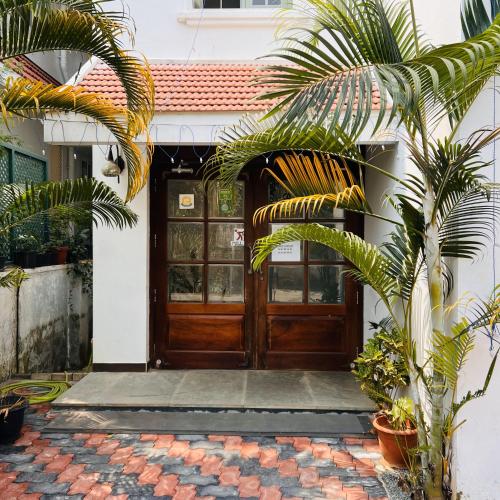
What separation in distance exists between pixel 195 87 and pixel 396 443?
4.04 m

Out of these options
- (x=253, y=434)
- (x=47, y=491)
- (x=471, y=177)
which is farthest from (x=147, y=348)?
(x=471, y=177)

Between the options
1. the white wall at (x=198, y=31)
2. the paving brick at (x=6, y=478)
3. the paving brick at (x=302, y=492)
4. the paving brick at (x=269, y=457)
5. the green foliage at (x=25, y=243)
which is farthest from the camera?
the green foliage at (x=25, y=243)

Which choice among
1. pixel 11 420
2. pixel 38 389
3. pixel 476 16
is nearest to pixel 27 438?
pixel 11 420

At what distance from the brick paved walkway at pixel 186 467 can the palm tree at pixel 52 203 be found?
4.73ft

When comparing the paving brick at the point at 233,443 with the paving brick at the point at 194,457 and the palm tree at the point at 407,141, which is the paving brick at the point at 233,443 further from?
the palm tree at the point at 407,141

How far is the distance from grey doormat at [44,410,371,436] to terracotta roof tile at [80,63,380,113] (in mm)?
2962

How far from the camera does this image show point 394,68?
7.15 feet

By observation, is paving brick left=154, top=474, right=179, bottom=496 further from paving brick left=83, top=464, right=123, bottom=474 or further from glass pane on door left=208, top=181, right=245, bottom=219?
glass pane on door left=208, top=181, right=245, bottom=219

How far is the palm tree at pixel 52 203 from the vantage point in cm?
388

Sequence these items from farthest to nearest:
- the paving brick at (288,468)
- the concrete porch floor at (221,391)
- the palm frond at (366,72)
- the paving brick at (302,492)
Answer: the concrete porch floor at (221,391)
the paving brick at (288,468)
the paving brick at (302,492)
the palm frond at (366,72)

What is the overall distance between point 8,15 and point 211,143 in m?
2.10

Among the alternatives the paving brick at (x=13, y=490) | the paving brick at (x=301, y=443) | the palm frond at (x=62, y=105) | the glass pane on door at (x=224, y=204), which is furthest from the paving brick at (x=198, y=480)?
the glass pane on door at (x=224, y=204)

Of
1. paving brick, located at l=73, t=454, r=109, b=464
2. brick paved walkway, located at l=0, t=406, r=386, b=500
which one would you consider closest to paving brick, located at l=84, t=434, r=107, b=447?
brick paved walkway, located at l=0, t=406, r=386, b=500

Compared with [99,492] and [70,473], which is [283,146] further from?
[70,473]
